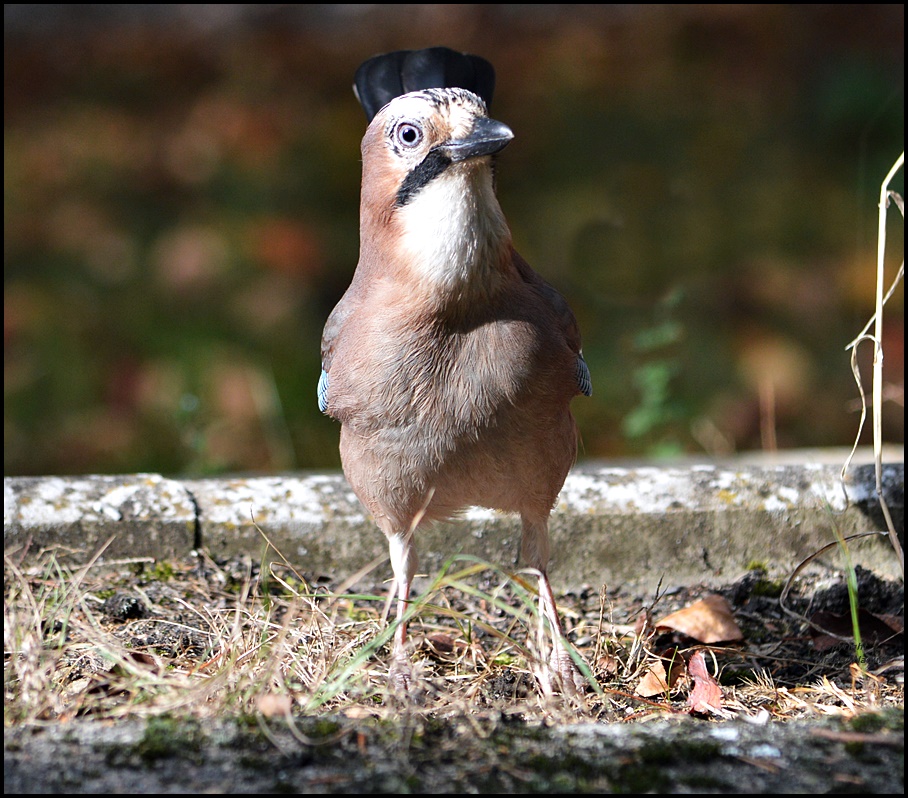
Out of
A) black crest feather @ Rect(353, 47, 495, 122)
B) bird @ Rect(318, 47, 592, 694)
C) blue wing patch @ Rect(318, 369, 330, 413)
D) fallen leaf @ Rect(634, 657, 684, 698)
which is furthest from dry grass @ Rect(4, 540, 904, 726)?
black crest feather @ Rect(353, 47, 495, 122)

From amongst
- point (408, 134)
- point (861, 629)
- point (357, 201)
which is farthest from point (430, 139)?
point (357, 201)

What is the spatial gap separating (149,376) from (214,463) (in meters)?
2.17

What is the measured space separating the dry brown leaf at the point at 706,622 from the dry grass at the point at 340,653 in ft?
0.14

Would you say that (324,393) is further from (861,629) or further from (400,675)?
(861,629)

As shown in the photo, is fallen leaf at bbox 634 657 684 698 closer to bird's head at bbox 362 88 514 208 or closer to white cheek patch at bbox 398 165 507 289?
white cheek patch at bbox 398 165 507 289

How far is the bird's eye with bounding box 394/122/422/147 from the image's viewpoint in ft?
9.85

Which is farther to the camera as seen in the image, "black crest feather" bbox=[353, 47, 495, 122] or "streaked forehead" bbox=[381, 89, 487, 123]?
"black crest feather" bbox=[353, 47, 495, 122]

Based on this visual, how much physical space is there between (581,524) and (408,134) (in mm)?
1628

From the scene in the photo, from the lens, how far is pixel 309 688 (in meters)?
2.74

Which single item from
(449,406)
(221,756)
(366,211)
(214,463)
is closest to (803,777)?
(221,756)

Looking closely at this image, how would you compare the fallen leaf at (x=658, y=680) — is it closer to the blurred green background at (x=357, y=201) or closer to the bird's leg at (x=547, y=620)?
the bird's leg at (x=547, y=620)

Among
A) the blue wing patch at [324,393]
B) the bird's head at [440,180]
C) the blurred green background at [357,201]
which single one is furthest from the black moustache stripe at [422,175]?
the blurred green background at [357,201]

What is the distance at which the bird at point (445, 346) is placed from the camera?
299 cm

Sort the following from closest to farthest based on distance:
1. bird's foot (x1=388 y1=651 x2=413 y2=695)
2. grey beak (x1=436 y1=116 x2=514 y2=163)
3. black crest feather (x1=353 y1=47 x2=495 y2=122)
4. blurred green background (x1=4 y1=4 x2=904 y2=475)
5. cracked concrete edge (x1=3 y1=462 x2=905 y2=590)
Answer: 1. bird's foot (x1=388 y1=651 x2=413 y2=695)
2. grey beak (x1=436 y1=116 x2=514 y2=163)
3. black crest feather (x1=353 y1=47 x2=495 y2=122)
4. cracked concrete edge (x1=3 y1=462 x2=905 y2=590)
5. blurred green background (x1=4 y1=4 x2=904 y2=475)
